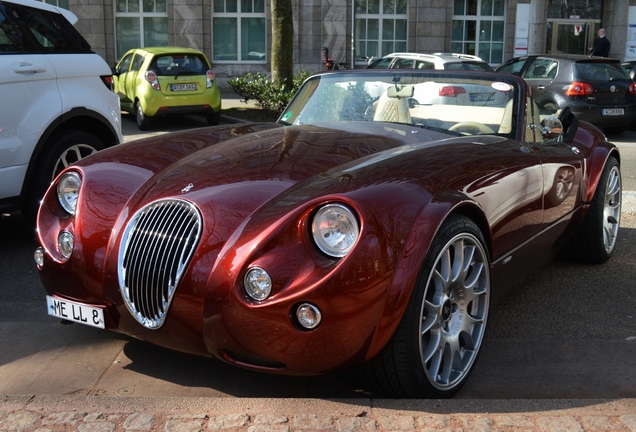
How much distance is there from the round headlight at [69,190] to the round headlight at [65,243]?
0.15m

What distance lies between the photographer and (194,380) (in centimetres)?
373

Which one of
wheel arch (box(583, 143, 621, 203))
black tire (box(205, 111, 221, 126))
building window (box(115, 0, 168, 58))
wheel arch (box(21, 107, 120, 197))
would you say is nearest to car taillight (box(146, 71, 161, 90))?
black tire (box(205, 111, 221, 126))

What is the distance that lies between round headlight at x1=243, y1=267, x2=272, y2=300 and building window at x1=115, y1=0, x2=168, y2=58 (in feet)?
78.5

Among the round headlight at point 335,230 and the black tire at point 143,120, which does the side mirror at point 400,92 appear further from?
the black tire at point 143,120

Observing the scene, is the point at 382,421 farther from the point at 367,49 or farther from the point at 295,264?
the point at 367,49

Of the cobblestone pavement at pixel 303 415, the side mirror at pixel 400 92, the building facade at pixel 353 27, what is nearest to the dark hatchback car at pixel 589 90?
the side mirror at pixel 400 92

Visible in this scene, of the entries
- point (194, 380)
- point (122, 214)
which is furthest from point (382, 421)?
point (122, 214)

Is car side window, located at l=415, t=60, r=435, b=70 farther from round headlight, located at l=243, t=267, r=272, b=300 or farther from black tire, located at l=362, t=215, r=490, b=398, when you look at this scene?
round headlight, located at l=243, t=267, r=272, b=300

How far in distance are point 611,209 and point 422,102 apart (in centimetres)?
191

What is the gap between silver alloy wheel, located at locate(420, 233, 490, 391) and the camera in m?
3.43

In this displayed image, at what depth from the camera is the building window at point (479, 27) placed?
2716 cm

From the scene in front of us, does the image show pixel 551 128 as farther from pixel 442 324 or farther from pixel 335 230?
pixel 335 230

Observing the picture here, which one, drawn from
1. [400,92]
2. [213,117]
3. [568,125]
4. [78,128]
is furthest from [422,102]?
[213,117]

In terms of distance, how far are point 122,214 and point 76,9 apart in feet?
76.2
